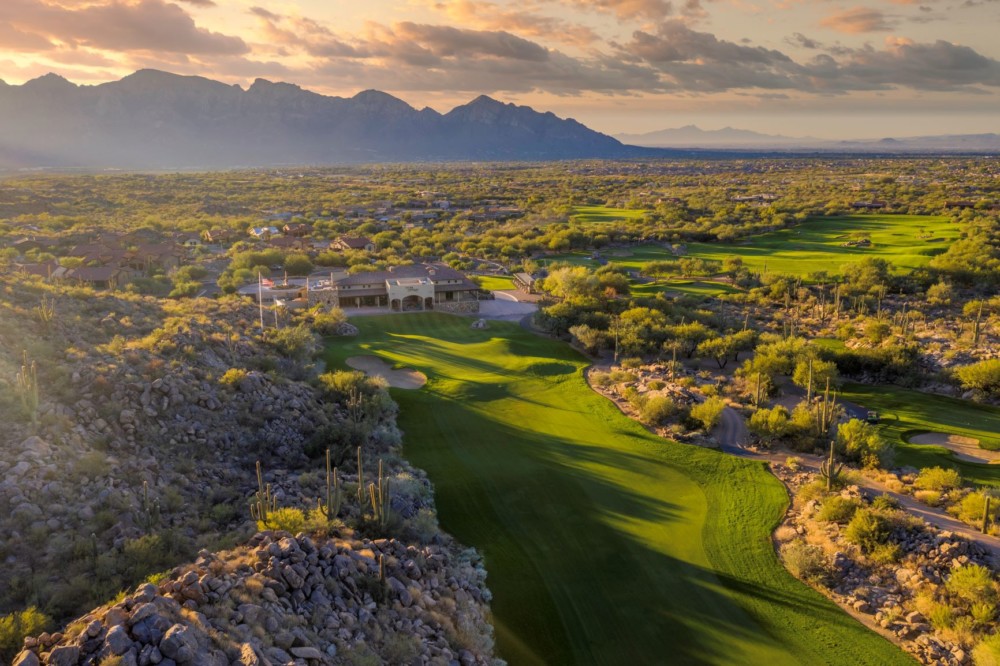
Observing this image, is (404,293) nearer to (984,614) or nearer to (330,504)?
(330,504)

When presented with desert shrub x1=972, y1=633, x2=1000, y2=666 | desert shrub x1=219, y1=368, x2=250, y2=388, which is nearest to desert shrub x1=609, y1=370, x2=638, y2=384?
desert shrub x1=219, y1=368, x2=250, y2=388

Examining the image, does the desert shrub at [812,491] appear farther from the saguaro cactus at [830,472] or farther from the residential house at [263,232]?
the residential house at [263,232]

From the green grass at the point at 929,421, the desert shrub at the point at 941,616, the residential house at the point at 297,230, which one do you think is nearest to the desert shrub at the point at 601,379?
the green grass at the point at 929,421

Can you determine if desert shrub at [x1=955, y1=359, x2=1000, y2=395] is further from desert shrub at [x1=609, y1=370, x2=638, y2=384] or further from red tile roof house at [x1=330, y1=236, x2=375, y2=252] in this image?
red tile roof house at [x1=330, y1=236, x2=375, y2=252]

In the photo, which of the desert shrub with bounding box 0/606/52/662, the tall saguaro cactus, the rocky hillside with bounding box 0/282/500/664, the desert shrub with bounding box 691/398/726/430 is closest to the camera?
the desert shrub with bounding box 0/606/52/662

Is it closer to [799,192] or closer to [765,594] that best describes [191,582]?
[765,594]
